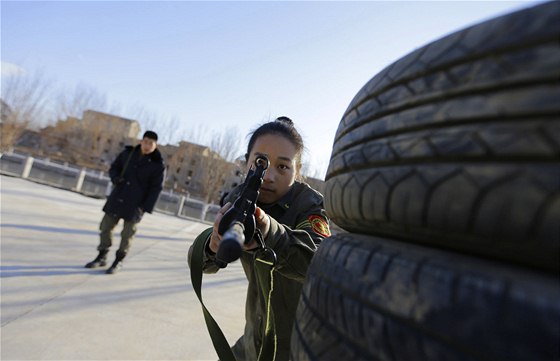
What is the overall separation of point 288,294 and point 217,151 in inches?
1127

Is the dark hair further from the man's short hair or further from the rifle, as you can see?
the man's short hair

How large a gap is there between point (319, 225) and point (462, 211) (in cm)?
106

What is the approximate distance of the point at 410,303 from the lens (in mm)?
483

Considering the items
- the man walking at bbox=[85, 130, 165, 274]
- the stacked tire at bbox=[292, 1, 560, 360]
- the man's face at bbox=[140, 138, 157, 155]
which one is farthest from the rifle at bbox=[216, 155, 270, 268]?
the man's face at bbox=[140, 138, 157, 155]

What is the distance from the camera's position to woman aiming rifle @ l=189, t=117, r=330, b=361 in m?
1.24

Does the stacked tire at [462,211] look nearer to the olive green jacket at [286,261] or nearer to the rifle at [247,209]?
the rifle at [247,209]

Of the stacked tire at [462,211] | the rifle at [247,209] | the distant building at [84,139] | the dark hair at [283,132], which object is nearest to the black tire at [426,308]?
the stacked tire at [462,211]

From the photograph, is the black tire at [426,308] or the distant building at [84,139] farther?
the distant building at [84,139]

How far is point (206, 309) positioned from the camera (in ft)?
4.22

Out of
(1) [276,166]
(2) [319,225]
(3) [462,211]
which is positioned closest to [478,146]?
(3) [462,211]

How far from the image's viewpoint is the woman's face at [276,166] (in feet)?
5.41

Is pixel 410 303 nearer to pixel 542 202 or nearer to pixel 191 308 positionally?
pixel 542 202

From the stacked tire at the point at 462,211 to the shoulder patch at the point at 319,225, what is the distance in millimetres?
819

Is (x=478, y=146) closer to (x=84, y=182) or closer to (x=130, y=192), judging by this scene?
→ (x=130, y=192)
